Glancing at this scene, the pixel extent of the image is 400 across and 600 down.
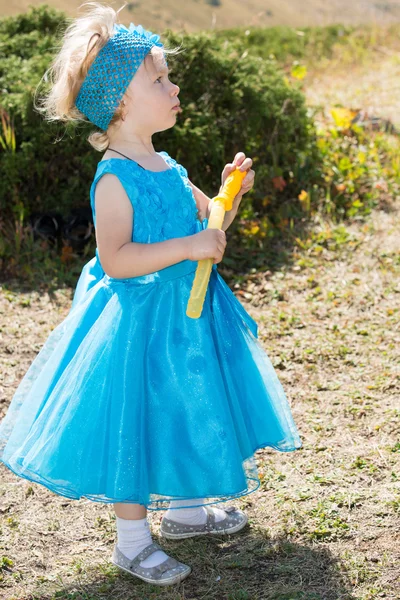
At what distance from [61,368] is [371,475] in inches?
50.1

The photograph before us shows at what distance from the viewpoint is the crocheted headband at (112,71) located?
2.42 metres

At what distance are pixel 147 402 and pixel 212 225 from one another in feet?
1.81

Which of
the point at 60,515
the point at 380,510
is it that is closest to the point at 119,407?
the point at 60,515

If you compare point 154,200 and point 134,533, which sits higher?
point 154,200

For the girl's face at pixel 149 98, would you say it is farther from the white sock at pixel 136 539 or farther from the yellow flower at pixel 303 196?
the yellow flower at pixel 303 196

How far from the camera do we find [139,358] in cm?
240

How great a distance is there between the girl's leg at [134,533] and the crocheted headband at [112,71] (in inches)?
47.4

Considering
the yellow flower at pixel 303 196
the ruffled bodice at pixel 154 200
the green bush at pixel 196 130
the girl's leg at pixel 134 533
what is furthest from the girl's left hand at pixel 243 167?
the yellow flower at pixel 303 196

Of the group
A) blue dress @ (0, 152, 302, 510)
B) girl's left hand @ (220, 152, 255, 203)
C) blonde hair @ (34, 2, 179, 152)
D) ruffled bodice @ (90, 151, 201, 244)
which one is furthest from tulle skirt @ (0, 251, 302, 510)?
blonde hair @ (34, 2, 179, 152)

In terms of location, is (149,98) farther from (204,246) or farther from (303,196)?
(303,196)

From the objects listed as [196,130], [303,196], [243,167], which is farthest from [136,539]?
[303,196]

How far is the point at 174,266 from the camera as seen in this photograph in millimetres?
2471

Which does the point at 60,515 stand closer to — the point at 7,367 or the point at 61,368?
the point at 61,368

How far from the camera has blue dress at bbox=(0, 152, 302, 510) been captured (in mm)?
2387
